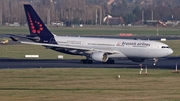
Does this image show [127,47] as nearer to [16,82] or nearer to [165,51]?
[165,51]

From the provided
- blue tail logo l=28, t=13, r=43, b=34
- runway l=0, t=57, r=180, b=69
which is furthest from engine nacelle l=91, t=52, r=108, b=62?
blue tail logo l=28, t=13, r=43, b=34

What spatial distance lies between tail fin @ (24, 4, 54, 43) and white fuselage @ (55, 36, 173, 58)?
147 centimetres

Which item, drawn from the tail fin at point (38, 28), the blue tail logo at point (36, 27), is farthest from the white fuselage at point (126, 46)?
the blue tail logo at point (36, 27)

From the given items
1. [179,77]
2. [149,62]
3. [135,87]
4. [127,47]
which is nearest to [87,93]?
[135,87]

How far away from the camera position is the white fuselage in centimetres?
6688

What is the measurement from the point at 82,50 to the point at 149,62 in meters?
8.24

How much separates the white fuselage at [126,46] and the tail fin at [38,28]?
1465 millimetres

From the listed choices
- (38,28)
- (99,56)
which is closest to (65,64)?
(99,56)

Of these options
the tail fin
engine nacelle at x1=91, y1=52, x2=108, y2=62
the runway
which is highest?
the tail fin

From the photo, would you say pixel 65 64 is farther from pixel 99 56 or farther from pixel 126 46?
pixel 126 46

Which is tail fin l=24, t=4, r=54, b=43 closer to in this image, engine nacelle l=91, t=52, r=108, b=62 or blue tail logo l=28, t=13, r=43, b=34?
blue tail logo l=28, t=13, r=43, b=34

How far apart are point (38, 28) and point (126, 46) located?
11178 millimetres

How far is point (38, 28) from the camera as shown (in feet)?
239

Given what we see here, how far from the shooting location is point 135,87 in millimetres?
45656
